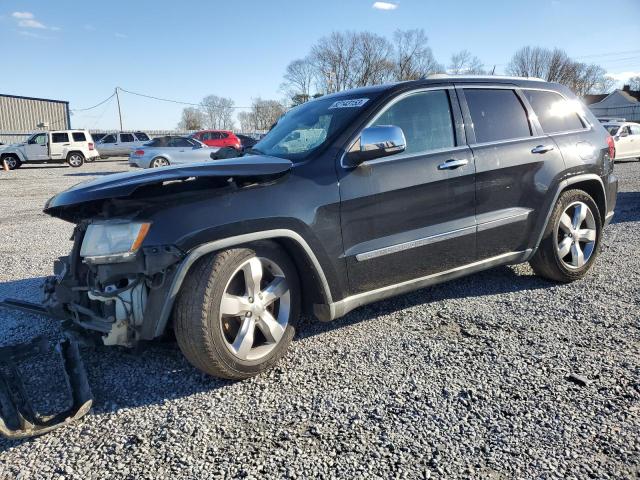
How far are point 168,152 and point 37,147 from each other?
398 inches

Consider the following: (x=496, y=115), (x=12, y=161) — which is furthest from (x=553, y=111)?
(x=12, y=161)

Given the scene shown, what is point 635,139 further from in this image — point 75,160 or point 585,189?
point 75,160

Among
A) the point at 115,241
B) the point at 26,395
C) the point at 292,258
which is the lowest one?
the point at 26,395

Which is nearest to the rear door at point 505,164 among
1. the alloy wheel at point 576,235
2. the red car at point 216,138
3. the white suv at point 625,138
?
the alloy wheel at point 576,235

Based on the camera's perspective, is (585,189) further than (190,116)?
No

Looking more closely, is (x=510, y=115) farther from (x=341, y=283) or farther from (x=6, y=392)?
(x=6, y=392)

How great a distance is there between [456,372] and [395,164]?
1411 mm

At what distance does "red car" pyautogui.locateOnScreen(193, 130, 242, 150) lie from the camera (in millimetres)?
25609

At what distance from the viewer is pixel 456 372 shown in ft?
9.46

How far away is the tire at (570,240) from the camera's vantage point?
4.24 meters

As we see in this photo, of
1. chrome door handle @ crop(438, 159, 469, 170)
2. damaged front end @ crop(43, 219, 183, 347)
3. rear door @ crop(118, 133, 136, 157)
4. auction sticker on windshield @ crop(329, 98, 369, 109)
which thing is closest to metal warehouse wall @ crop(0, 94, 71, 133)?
rear door @ crop(118, 133, 136, 157)

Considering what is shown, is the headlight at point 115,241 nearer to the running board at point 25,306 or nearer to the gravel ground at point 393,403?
the gravel ground at point 393,403

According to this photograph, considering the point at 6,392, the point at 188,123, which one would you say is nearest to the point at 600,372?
the point at 6,392

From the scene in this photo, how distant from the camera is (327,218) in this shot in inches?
119
